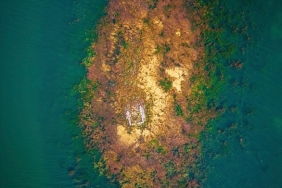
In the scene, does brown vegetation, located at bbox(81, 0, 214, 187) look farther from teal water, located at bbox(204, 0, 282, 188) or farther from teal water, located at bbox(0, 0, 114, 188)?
teal water, located at bbox(204, 0, 282, 188)

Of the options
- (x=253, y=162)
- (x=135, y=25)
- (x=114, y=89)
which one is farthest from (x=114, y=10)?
(x=253, y=162)

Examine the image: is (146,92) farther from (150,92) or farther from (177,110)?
(177,110)

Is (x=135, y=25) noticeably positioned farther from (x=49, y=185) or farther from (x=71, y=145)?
(x=49, y=185)

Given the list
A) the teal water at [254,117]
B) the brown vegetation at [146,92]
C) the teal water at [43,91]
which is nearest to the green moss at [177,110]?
the brown vegetation at [146,92]

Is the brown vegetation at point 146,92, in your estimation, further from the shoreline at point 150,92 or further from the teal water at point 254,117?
the teal water at point 254,117

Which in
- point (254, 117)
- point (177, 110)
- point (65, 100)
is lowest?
point (254, 117)

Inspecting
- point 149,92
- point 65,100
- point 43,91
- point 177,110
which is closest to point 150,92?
point 149,92
